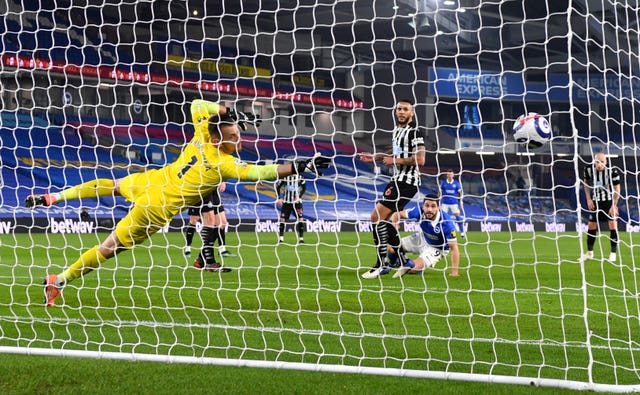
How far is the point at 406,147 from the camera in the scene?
8.94m

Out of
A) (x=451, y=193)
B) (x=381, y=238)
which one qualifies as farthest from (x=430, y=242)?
(x=451, y=193)

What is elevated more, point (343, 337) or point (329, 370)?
A: point (329, 370)

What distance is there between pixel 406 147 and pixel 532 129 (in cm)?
222

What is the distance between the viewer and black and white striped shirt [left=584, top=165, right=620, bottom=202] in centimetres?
1253

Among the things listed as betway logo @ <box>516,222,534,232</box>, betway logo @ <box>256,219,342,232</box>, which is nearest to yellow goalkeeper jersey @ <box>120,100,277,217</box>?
betway logo @ <box>256,219,342,232</box>

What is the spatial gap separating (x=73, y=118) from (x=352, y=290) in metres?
18.6

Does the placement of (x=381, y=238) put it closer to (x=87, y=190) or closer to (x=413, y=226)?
(x=87, y=190)

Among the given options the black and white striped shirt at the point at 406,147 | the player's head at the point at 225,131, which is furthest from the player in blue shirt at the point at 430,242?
the player's head at the point at 225,131

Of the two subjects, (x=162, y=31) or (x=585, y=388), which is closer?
(x=585, y=388)

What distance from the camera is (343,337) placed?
5.73m

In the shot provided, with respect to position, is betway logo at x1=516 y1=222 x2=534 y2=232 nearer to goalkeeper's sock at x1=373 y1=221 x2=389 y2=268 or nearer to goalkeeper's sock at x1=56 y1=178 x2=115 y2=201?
goalkeeper's sock at x1=373 y1=221 x2=389 y2=268

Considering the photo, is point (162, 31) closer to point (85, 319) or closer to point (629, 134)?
point (629, 134)

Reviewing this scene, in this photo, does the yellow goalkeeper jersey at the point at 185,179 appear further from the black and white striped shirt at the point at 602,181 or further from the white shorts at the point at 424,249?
the black and white striped shirt at the point at 602,181

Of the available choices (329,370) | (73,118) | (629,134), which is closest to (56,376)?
(329,370)
